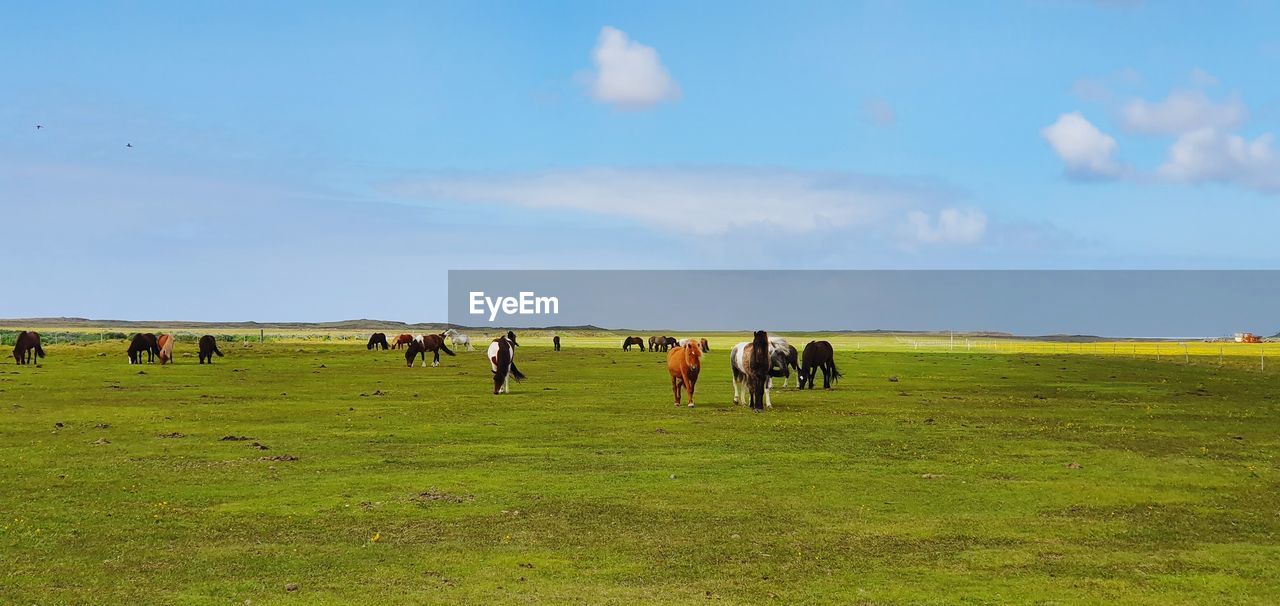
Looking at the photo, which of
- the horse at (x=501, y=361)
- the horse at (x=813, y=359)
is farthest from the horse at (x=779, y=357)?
the horse at (x=501, y=361)

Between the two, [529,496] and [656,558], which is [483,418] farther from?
[656,558]

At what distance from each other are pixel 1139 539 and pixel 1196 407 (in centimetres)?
2250

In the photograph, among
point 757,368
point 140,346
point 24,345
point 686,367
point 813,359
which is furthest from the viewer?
point 140,346

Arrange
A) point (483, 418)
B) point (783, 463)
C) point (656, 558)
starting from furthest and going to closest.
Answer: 1. point (483, 418)
2. point (783, 463)
3. point (656, 558)

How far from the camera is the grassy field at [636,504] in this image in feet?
34.9

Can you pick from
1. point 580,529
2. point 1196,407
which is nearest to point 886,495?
point 580,529

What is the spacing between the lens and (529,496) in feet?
50.6

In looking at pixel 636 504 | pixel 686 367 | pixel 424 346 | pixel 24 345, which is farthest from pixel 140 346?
pixel 636 504

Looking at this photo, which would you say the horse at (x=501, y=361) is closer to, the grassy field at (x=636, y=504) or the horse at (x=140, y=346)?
the grassy field at (x=636, y=504)

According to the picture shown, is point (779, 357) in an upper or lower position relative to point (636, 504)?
upper

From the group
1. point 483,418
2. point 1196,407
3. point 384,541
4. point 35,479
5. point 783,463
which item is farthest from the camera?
point 1196,407

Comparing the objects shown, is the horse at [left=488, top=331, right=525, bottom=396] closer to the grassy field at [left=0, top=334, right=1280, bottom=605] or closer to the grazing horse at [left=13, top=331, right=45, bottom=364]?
the grassy field at [left=0, top=334, right=1280, bottom=605]

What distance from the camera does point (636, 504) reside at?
1479cm

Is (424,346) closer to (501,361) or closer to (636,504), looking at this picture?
(501,361)
